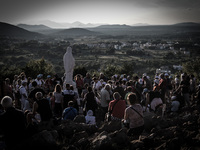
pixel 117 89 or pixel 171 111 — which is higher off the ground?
pixel 117 89

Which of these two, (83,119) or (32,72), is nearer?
(83,119)

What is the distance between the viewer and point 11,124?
4.29 m

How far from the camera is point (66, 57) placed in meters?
11.6

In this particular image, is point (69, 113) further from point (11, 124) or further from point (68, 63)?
point (68, 63)

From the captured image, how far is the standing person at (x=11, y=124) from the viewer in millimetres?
4250

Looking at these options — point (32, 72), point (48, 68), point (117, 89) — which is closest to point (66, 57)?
point (117, 89)

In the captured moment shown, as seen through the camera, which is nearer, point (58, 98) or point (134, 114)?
point (134, 114)

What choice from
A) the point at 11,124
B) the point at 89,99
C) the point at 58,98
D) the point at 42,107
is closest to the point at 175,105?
the point at 89,99

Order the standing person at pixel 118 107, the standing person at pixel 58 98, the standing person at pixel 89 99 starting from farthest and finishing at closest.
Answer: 1. the standing person at pixel 58 98
2. the standing person at pixel 89 99
3. the standing person at pixel 118 107

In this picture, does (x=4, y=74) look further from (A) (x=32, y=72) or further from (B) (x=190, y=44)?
(B) (x=190, y=44)

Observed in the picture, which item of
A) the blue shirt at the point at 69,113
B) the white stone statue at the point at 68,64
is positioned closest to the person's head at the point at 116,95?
the blue shirt at the point at 69,113

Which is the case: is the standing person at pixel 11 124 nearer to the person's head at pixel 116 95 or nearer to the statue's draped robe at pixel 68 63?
the person's head at pixel 116 95

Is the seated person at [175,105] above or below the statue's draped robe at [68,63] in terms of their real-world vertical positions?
below

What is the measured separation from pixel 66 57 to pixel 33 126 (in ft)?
23.0
